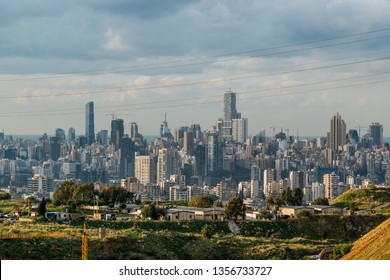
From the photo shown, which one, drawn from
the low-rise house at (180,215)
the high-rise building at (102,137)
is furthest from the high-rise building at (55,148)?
the low-rise house at (180,215)

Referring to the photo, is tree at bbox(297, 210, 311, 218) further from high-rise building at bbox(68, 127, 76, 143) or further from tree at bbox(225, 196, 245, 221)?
high-rise building at bbox(68, 127, 76, 143)

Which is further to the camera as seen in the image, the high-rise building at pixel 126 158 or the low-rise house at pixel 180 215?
the high-rise building at pixel 126 158

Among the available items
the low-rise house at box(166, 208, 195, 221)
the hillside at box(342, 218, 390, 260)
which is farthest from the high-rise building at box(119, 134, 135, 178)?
the hillside at box(342, 218, 390, 260)

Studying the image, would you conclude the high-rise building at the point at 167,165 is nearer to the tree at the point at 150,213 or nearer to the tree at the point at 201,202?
the tree at the point at 201,202

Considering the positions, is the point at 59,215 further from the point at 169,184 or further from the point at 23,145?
the point at 23,145

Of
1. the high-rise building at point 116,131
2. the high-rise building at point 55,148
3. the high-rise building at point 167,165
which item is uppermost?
the high-rise building at point 116,131
